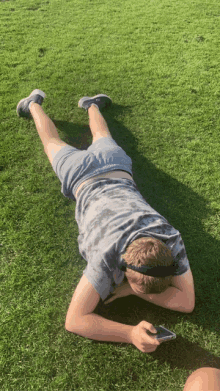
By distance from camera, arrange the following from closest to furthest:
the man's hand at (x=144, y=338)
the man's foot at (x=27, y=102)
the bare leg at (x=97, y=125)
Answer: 1. the man's hand at (x=144, y=338)
2. the bare leg at (x=97, y=125)
3. the man's foot at (x=27, y=102)

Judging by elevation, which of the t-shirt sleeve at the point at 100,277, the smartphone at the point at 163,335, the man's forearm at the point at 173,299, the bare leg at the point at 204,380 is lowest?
the bare leg at the point at 204,380

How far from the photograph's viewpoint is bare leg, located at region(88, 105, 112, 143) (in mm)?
3810

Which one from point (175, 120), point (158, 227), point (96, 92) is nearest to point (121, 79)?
point (96, 92)

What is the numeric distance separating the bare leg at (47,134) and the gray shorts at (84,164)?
270 millimetres

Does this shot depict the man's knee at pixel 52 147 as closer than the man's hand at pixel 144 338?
No

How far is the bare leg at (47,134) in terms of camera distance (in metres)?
3.51

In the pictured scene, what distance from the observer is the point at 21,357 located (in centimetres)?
273

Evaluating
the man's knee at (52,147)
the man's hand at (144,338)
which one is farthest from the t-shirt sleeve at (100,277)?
the man's knee at (52,147)

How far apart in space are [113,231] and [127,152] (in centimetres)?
218

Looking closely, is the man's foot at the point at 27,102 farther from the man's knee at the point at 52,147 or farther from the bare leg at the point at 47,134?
the man's knee at the point at 52,147

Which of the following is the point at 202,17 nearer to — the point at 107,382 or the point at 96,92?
the point at 96,92

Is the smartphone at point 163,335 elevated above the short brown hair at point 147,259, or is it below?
below

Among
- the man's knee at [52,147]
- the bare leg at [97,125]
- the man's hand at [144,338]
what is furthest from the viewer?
the bare leg at [97,125]

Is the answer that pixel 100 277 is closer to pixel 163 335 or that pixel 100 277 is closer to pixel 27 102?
pixel 163 335
